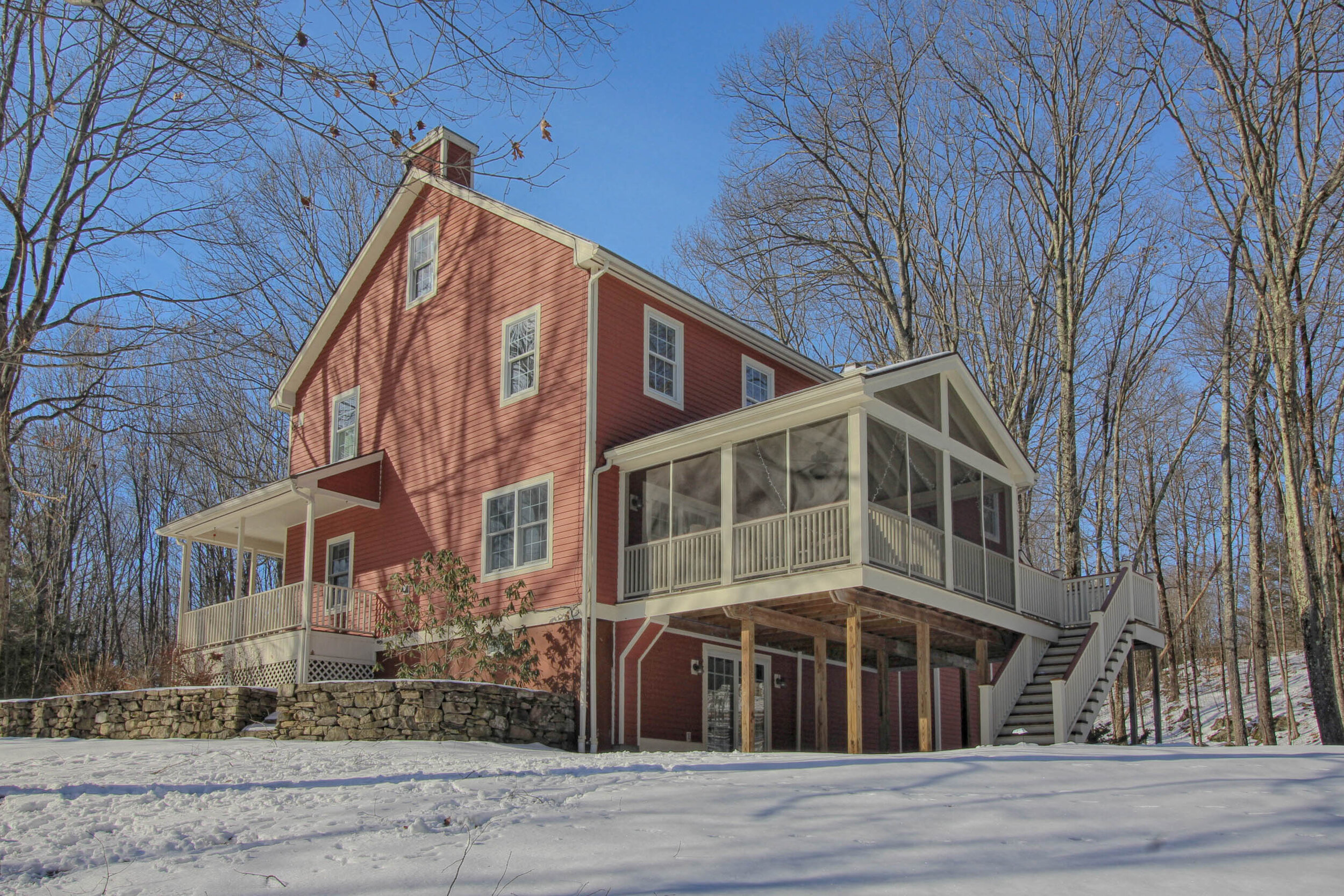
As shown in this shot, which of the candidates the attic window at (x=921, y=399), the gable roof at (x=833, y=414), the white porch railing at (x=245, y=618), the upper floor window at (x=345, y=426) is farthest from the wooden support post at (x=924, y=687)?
the upper floor window at (x=345, y=426)

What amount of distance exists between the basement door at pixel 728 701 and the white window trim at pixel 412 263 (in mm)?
8146

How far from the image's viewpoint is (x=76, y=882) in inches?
241

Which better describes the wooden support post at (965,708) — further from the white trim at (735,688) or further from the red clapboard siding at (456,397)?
the red clapboard siding at (456,397)

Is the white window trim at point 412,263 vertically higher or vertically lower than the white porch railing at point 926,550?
higher

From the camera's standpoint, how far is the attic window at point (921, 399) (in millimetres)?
14789

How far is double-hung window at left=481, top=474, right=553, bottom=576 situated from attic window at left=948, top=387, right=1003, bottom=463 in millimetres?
6086

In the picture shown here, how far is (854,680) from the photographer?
14.0 metres

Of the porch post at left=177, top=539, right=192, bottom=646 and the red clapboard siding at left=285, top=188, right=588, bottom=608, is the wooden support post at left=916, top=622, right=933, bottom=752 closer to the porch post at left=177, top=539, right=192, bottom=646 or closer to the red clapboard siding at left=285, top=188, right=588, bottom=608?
the red clapboard siding at left=285, top=188, right=588, bottom=608

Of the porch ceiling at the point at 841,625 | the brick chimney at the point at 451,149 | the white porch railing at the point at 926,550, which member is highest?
the brick chimney at the point at 451,149

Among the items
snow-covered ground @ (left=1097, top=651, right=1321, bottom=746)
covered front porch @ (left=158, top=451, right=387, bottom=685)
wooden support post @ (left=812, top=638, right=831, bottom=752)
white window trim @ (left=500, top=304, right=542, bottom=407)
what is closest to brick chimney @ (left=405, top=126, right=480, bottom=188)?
white window trim @ (left=500, top=304, right=542, bottom=407)

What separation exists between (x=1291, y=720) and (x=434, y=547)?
2231 centimetres

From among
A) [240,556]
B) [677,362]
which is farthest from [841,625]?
[240,556]

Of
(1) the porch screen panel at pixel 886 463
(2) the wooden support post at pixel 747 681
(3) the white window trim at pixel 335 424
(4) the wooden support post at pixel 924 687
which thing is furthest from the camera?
(3) the white window trim at pixel 335 424

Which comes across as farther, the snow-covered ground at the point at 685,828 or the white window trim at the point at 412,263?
the white window trim at the point at 412,263
